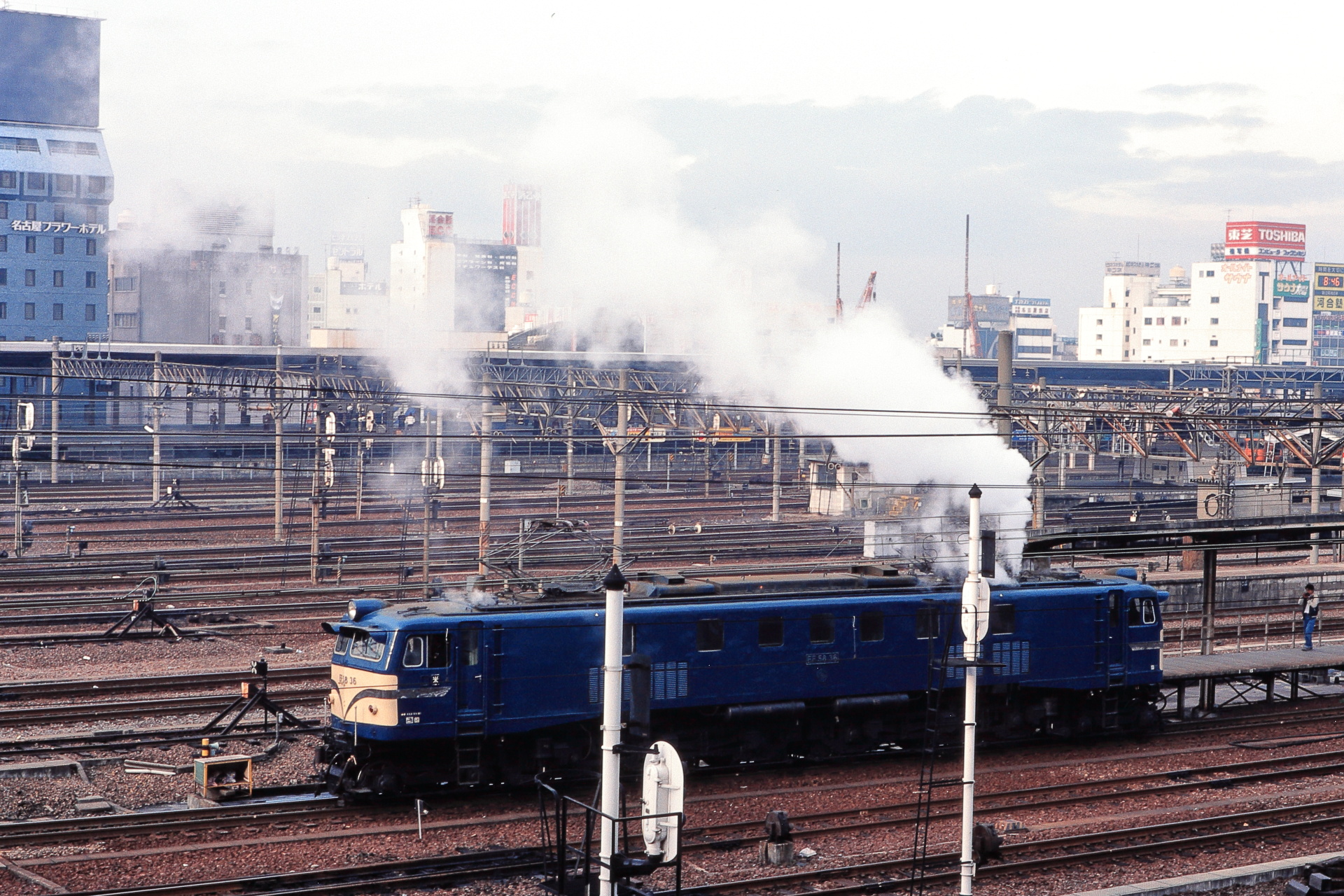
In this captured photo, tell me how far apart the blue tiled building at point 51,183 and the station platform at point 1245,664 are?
80.0m

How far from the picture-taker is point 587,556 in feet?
122

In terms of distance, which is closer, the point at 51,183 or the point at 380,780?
the point at 380,780

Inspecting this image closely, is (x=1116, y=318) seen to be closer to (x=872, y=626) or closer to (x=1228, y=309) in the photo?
(x=1228, y=309)

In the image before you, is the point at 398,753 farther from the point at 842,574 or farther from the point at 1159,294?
the point at 1159,294

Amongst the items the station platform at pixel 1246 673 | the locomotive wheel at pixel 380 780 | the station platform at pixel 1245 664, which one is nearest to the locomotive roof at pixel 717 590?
the locomotive wheel at pixel 380 780

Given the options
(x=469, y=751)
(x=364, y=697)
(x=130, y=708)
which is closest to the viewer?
(x=364, y=697)

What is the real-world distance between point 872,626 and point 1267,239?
153 metres

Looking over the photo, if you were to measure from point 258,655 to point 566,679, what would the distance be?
41.5 ft

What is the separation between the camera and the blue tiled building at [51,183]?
290 feet

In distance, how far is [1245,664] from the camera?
24.8 m

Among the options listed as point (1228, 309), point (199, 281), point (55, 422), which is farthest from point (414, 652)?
point (1228, 309)

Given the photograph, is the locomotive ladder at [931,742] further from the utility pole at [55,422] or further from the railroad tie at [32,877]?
the utility pole at [55,422]

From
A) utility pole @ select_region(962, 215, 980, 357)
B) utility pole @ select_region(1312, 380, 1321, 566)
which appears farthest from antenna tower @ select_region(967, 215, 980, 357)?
utility pole @ select_region(1312, 380, 1321, 566)

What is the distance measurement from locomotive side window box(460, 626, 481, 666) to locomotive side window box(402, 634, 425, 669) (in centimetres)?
56
